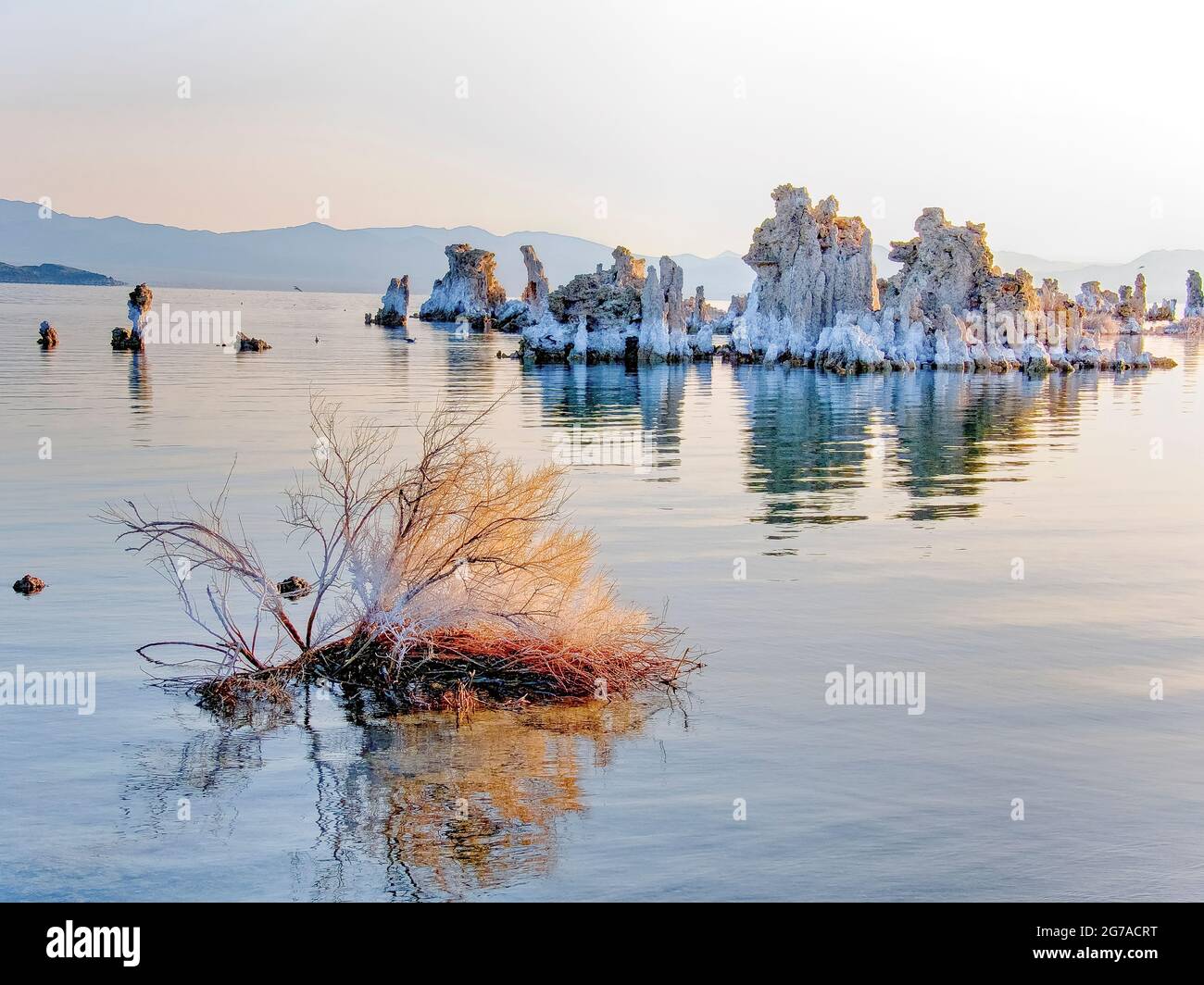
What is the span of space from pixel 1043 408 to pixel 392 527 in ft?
149

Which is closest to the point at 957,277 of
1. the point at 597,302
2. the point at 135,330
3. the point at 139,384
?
the point at 597,302

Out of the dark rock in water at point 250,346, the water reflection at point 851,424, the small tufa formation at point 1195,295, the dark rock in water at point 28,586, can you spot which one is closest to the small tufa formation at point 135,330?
the dark rock in water at point 250,346

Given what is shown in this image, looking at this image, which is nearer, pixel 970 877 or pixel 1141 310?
pixel 970 877

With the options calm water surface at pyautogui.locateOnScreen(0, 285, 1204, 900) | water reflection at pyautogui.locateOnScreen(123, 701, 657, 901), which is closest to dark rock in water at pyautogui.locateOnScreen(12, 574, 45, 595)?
calm water surface at pyautogui.locateOnScreen(0, 285, 1204, 900)

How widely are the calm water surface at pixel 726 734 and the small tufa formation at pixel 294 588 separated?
1278 millimetres

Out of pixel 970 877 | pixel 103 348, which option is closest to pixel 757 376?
pixel 103 348

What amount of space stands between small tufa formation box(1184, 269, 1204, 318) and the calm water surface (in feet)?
505

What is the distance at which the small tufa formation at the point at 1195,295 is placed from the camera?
539ft

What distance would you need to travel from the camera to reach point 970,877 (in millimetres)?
8055

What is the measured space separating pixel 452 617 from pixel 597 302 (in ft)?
251

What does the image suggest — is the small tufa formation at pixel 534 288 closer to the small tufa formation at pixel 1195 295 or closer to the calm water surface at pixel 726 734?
the calm water surface at pixel 726 734

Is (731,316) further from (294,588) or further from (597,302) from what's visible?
(294,588)

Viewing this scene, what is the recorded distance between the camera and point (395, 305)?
159m

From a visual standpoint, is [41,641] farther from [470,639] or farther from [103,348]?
[103,348]
